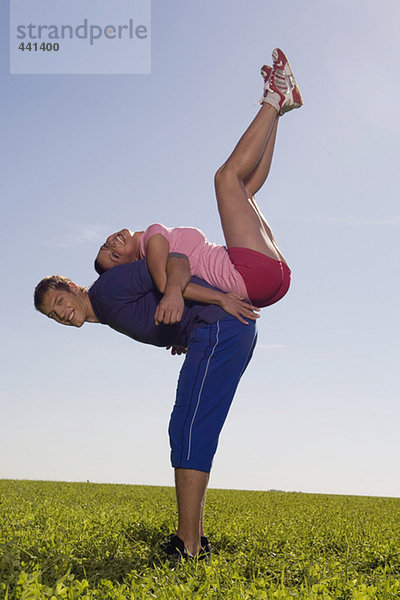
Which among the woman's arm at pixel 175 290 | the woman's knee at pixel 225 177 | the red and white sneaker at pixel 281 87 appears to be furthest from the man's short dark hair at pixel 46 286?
the red and white sneaker at pixel 281 87

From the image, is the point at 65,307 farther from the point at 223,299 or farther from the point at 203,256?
the point at 223,299

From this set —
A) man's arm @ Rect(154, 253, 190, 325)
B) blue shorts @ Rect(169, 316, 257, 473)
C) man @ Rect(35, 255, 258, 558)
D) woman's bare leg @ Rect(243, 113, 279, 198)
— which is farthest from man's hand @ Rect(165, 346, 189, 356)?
woman's bare leg @ Rect(243, 113, 279, 198)

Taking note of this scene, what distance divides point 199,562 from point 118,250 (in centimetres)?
265

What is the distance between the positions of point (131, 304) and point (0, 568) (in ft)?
7.37

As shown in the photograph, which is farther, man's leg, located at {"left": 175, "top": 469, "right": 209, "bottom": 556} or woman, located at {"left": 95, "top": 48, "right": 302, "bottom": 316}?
woman, located at {"left": 95, "top": 48, "right": 302, "bottom": 316}

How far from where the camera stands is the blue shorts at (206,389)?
4816 mm

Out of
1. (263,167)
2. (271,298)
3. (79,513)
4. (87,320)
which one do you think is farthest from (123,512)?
(263,167)

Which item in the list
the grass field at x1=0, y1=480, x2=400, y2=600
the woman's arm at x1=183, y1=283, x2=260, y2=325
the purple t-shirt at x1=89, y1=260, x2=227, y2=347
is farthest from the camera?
the purple t-shirt at x1=89, y1=260, x2=227, y2=347

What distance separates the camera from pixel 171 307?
4746mm

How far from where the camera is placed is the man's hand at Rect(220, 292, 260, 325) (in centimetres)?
504

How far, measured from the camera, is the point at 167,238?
199 inches

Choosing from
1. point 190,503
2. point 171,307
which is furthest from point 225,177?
point 190,503

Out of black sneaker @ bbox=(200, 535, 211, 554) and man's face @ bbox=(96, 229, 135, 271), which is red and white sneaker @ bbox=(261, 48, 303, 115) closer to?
man's face @ bbox=(96, 229, 135, 271)

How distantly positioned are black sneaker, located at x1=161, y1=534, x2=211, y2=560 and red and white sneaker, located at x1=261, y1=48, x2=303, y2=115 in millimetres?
3707
